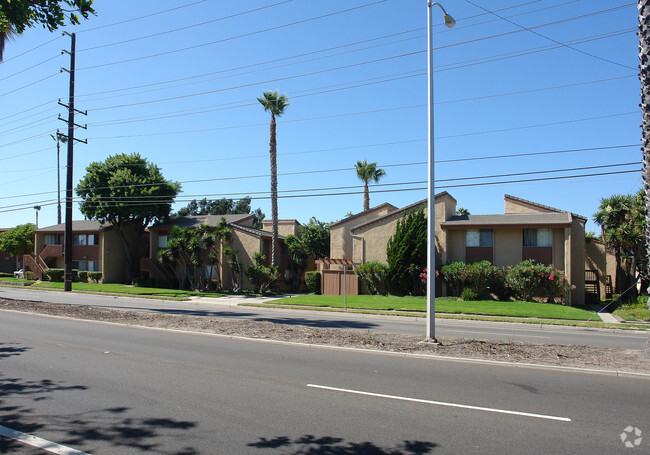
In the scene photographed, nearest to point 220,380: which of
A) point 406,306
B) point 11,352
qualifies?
point 11,352

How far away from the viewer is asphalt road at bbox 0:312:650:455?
4895mm

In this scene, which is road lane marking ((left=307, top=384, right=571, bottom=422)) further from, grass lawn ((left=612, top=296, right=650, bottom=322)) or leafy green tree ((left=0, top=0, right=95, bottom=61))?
grass lawn ((left=612, top=296, right=650, bottom=322))

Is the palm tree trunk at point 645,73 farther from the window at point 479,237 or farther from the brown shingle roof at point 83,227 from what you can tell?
the brown shingle roof at point 83,227

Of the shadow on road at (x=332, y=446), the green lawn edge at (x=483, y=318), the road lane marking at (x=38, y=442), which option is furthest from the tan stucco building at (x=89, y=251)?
the shadow on road at (x=332, y=446)

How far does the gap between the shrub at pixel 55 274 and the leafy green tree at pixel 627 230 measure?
44.8 m

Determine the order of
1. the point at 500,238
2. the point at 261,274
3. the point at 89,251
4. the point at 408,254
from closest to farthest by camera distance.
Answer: the point at 500,238, the point at 408,254, the point at 261,274, the point at 89,251

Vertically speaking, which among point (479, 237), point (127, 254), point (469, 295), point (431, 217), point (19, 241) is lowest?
point (469, 295)

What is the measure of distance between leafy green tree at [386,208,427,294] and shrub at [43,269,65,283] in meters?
31.7

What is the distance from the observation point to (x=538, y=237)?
27625mm

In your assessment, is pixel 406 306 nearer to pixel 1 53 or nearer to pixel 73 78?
pixel 1 53

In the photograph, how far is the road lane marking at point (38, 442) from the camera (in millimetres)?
4609

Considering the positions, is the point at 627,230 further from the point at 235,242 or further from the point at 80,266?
the point at 80,266

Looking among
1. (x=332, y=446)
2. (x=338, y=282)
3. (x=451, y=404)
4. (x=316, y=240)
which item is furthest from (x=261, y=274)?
(x=332, y=446)

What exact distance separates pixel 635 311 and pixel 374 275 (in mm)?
14300
